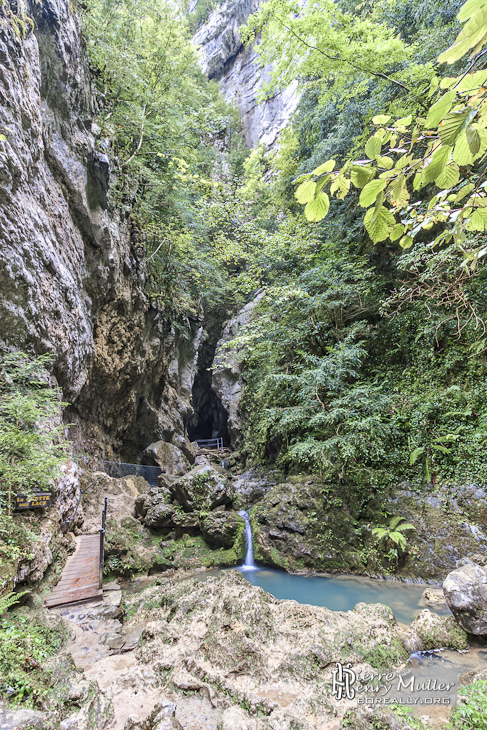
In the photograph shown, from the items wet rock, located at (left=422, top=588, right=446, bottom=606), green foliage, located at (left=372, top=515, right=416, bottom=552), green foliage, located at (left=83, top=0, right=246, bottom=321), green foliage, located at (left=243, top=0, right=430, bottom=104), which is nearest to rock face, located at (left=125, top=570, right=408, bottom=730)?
wet rock, located at (left=422, top=588, right=446, bottom=606)

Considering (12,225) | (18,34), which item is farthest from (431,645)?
(18,34)

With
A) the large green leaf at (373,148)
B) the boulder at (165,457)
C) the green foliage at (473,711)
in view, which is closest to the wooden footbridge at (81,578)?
the green foliage at (473,711)

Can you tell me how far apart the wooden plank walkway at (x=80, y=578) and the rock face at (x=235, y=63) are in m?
24.8

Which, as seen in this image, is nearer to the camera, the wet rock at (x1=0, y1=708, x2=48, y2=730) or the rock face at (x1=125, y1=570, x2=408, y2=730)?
the wet rock at (x1=0, y1=708, x2=48, y2=730)

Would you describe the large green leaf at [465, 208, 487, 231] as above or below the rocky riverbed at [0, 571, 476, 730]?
above

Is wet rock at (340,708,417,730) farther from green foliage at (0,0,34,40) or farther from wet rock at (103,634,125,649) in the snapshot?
green foliage at (0,0,34,40)

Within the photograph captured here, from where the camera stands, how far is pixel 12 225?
463cm

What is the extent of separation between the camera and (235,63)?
26391 mm

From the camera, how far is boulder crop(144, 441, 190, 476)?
458 inches

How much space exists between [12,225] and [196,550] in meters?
7.32

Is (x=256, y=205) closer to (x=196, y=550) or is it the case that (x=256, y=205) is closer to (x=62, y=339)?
(x=62, y=339)

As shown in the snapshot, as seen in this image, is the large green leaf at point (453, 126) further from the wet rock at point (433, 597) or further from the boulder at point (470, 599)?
the wet rock at point (433, 597)
